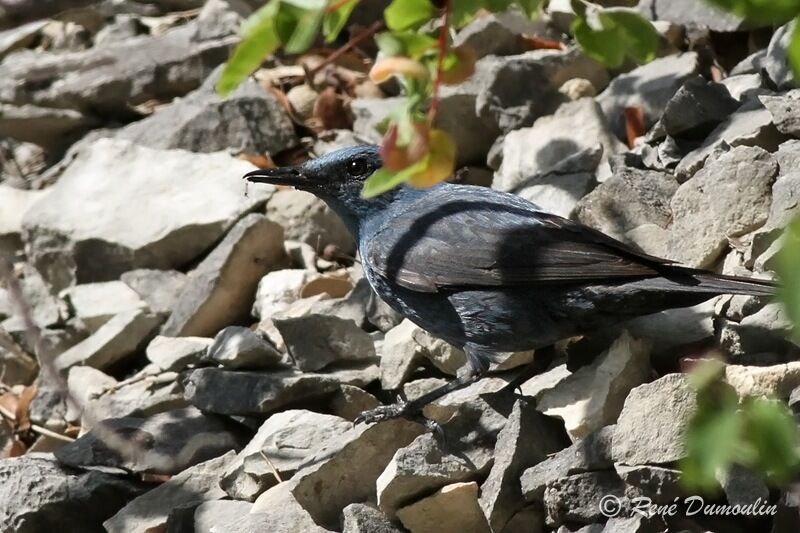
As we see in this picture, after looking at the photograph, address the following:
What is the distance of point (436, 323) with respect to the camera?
521 centimetres

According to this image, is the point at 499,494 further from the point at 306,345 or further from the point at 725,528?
the point at 306,345

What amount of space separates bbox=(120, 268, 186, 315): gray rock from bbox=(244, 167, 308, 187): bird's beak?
1.28 m

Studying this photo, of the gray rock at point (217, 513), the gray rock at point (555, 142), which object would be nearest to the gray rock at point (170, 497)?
the gray rock at point (217, 513)

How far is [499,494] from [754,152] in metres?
2.01

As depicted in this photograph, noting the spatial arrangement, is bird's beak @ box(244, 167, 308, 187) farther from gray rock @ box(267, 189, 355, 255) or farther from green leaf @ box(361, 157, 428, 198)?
green leaf @ box(361, 157, 428, 198)

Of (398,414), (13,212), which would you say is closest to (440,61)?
(398,414)

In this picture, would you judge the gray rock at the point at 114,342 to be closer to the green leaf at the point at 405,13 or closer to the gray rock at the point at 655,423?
the gray rock at the point at 655,423

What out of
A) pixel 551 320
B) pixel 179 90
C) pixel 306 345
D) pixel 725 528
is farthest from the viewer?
pixel 179 90

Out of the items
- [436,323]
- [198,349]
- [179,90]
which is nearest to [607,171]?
[436,323]

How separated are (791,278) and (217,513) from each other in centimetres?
334

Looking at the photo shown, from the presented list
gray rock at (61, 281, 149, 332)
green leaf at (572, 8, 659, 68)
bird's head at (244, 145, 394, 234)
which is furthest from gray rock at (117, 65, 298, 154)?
green leaf at (572, 8, 659, 68)

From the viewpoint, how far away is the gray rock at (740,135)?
554cm

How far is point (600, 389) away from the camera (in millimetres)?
4477

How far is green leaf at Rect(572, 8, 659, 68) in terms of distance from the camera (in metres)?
3.04
